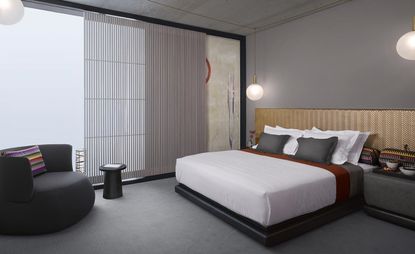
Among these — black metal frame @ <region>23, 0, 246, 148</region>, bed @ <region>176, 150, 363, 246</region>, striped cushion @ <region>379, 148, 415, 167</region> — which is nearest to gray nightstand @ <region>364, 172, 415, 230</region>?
bed @ <region>176, 150, 363, 246</region>

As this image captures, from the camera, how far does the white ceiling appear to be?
3.92 m

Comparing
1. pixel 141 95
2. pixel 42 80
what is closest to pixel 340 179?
pixel 141 95

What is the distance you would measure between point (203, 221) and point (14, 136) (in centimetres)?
317

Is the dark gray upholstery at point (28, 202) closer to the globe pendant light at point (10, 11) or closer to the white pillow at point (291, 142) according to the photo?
the globe pendant light at point (10, 11)

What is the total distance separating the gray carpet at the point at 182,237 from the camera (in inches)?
93.6

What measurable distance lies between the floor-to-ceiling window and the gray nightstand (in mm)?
4024

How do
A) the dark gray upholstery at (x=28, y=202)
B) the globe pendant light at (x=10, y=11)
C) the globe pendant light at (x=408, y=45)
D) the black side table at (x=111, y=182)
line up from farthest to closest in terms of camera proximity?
the black side table at (x=111, y=182), the globe pendant light at (x=408, y=45), the dark gray upholstery at (x=28, y=202), the globe pendant light at (x=10, y=11)

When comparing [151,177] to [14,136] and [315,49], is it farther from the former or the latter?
[315,49]

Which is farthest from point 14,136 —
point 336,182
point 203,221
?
point 336,182

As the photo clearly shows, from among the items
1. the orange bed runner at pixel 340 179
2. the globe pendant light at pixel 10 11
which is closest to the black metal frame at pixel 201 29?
the globe pendant light at pixel 10 11

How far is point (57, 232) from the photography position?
2688mm

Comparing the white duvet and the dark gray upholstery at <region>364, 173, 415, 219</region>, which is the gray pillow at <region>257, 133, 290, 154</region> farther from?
the dark gray upholstery at <region>364, 173, 415, 219</region>

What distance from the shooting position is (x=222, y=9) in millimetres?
4219

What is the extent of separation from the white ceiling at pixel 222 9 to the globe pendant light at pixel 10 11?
1.72 metres
